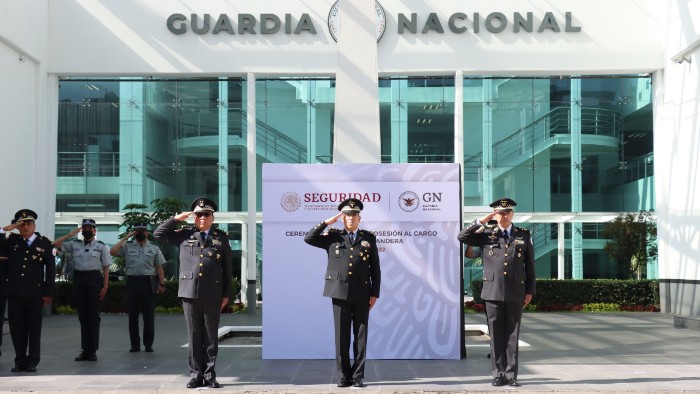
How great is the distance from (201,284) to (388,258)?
2.70m

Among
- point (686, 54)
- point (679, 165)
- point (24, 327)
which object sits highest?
point (686, 54)

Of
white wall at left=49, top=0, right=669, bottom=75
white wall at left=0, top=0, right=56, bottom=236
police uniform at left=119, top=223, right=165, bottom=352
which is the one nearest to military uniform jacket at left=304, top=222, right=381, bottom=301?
police uniform at left=119, top=223, right=165, bottom=352

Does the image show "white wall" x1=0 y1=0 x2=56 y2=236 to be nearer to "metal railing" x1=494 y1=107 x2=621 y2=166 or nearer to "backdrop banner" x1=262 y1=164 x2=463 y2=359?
"backdrop banner" x1=262 y1=164 x2=463 y2=359

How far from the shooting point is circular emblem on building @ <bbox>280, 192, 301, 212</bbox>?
32.9 ft

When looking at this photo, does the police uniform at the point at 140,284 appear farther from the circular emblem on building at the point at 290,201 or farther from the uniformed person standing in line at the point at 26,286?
the circular emblem on building at the point at 290,201

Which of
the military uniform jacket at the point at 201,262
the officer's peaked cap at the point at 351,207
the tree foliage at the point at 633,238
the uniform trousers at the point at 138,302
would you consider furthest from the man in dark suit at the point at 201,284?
the tree foliage at the point at 633,238

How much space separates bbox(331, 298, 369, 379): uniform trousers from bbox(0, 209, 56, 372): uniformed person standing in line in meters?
3.12

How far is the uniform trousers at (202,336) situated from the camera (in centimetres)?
802

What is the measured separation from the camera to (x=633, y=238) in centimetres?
1953

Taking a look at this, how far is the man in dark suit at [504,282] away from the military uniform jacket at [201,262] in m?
2.24

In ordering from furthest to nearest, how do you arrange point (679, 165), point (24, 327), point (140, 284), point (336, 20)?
point (336, 20), point (679, 165), point (140, 284), point (24, 327)

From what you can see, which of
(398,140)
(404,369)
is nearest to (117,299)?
(398,140)

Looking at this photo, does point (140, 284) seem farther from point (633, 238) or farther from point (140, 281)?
point (633, 238)

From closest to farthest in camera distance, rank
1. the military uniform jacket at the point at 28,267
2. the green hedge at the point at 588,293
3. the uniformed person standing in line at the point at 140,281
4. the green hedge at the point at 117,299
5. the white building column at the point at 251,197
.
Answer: the military uniform jacket at the point at 28,267 < the uniformed person standing in line at the point at 140,281 < the white building column at the point at 251,197 < the green hedge at the point at 117,299 < the green hedge at the point at 588,293
